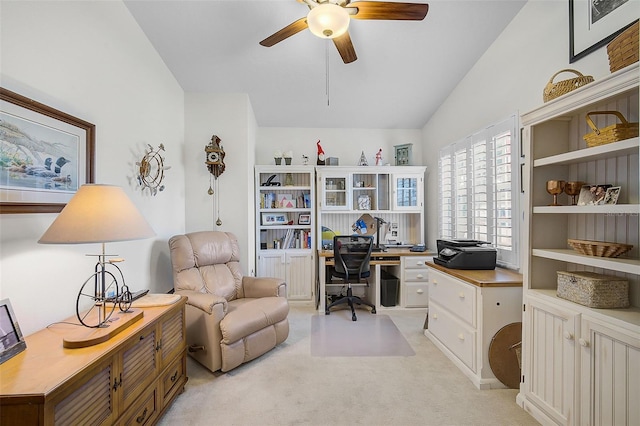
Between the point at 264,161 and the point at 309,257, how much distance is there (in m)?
1.57

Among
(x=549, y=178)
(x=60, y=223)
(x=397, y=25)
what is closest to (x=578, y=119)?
(x=549, y=178)

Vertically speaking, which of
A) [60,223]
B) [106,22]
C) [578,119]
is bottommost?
[60,223]

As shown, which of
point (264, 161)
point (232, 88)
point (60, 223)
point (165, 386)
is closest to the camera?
point (60, 223)

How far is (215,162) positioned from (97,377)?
236 centimetres

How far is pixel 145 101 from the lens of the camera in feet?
8.03

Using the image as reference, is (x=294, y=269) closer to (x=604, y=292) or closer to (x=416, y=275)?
(x=416, y=275)

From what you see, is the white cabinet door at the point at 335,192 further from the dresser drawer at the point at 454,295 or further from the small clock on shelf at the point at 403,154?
the dresser drawer at the point at 454,295

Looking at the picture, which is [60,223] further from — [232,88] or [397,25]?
[397,25]

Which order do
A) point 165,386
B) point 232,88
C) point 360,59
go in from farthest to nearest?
point 232,88 < point 360,59 < point 165,386

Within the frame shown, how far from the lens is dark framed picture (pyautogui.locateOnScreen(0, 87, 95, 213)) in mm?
1243

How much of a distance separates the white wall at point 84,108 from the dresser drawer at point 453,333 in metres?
2.66

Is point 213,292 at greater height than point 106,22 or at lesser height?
lesser

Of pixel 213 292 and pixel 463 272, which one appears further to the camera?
pixel 213 292

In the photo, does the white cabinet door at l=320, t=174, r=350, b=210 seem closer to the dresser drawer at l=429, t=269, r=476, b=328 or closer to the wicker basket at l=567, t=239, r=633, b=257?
the dresser drawer at l=429, t=269, r=476, b=328
